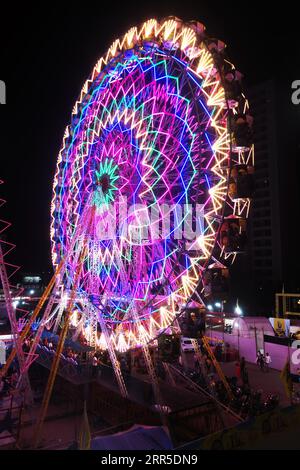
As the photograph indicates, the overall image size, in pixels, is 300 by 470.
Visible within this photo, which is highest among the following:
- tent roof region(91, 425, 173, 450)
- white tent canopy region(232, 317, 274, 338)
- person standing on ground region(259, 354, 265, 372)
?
tent roof region(91, 425, 173, 450)

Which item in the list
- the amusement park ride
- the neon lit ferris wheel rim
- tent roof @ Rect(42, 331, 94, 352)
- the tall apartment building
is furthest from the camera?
the tall apartment building

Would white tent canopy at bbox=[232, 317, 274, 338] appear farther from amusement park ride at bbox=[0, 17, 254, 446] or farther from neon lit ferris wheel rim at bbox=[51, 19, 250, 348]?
neon lit ferris wheel rim at bbox=[51, 19, 250, 348]

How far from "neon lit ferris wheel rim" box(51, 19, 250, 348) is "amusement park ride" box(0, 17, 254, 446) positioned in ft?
0.15

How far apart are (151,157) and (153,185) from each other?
1.22 metres

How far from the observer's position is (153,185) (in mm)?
15328

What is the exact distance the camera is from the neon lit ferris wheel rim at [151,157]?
43.8ft

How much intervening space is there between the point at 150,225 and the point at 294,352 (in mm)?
10255

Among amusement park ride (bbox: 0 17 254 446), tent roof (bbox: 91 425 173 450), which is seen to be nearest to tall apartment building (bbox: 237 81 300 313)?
amusement park ride (bbox: 0 17 254 446)

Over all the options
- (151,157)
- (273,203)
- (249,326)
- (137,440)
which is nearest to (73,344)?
(151,157)

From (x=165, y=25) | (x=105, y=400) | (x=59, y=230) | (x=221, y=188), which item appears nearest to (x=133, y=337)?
(x=105, y=400)

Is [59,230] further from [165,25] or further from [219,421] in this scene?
[219,421]

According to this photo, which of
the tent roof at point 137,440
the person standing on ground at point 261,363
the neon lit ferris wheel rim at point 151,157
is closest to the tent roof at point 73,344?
the neon lit ferris wheel rim at point 151,157

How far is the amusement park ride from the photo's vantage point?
1292 centimetres

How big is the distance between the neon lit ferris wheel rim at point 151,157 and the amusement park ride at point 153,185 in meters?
0.05
